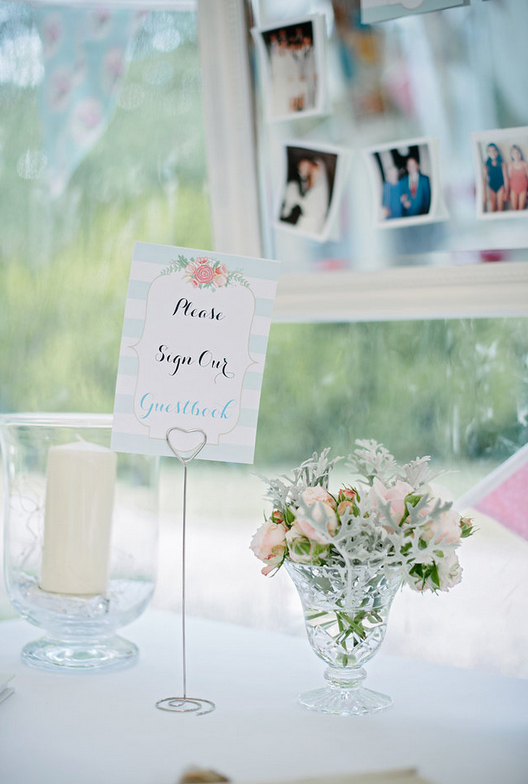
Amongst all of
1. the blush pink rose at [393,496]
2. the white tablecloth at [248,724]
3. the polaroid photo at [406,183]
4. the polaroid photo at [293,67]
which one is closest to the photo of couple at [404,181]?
the polaroid photo at [406,183]

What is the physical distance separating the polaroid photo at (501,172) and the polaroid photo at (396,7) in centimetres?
19

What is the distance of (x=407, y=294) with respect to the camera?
116 cm

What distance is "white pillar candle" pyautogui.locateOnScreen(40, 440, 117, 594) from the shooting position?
99 cm

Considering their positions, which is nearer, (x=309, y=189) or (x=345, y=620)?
(x=345, y=620)

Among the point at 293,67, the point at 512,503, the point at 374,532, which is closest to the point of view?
the point at 374,532

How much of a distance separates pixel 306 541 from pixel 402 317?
0.50 meters

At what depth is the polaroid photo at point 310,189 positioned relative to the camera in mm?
1207

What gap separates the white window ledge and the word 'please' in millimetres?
365

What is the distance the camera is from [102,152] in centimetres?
151

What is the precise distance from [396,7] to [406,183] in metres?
0.25

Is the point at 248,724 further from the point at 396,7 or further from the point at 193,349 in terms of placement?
the point at 396,7

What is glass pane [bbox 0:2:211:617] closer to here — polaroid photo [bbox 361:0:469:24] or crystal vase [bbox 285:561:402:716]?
polaroid photo [bbox 361:0:469:24]

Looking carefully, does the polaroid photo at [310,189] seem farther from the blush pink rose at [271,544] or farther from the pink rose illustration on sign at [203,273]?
the blush pink rose at [271,544]

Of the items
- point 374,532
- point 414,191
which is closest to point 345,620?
point 374,532
